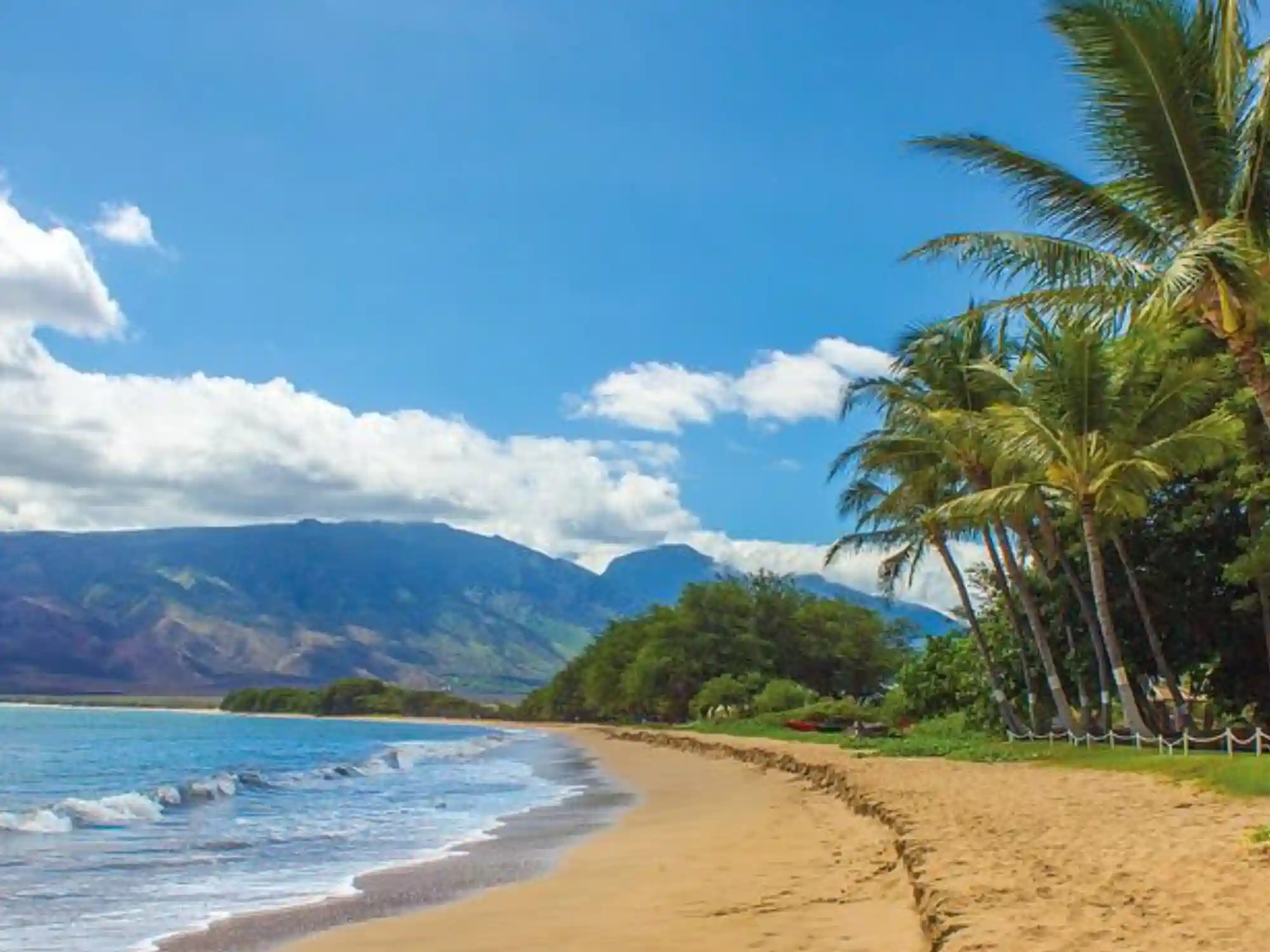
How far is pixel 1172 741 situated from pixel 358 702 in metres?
153

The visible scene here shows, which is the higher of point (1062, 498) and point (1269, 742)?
point (1062, 498)

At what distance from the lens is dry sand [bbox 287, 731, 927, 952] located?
7.79 metres

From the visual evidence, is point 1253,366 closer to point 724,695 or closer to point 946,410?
point 946,410

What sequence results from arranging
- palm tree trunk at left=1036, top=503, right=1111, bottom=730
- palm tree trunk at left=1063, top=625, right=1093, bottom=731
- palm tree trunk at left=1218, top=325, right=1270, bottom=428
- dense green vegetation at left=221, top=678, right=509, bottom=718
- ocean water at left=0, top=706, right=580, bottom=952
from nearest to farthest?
ocean water at left=0, top=706, right=580, bottom=952 < palm tree trunk at left=1218, top=325, right=1270, bottom=428 < palm tree trunk at left=1036, top=503, right=1111, bottom=730 < palm tree trunk at left=1063, top=625, right=1093, bottom=731 < dense green vegetation at left=221, top=678, right=509, bottom=718

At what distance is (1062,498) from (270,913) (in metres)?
19.9

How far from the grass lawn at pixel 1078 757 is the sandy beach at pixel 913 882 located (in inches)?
20.0

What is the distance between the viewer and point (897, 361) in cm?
2953

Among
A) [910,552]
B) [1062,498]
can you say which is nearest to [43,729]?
[910,552]

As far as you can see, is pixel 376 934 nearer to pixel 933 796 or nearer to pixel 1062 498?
pixel 933 796

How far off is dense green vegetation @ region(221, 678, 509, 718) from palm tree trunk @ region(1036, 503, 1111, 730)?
11767 centimetres

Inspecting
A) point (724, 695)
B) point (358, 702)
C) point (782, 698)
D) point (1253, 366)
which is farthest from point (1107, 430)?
point (358, 702)

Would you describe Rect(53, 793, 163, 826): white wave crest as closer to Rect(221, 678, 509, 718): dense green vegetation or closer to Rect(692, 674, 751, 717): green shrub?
Rect(692, 674, 751, 717): green shrub

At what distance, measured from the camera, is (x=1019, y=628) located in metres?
29.4

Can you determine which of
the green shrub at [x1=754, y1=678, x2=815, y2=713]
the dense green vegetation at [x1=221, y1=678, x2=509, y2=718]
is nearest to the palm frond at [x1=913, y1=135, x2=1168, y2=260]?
the green shrub at [x1=754, y1=678, x2=815, y2=713]
